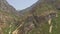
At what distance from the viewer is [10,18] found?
350ft

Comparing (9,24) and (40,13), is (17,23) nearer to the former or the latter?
(9,24)

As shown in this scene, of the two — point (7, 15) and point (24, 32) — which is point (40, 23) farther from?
point (7, 15)

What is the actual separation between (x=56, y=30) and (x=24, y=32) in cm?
1318

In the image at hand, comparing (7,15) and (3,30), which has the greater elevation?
(7,15)

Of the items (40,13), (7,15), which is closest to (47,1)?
(40,13)

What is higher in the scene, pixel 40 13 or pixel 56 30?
pixel 40 13

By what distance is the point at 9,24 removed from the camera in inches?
3976

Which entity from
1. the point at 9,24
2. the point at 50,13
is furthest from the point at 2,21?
the point at 50,13

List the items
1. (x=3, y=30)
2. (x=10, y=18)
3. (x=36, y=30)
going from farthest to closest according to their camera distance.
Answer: (x=10, y=18) < (x=3, y=30) < (x=36, y=30)

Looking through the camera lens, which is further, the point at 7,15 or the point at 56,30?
the point at 7,15

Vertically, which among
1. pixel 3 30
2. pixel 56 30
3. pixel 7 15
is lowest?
pixel 56 30

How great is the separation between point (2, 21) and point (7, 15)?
6.37 m

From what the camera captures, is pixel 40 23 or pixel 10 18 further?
pixel 10 18

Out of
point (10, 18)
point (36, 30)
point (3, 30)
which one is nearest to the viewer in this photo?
point (36, 30)
